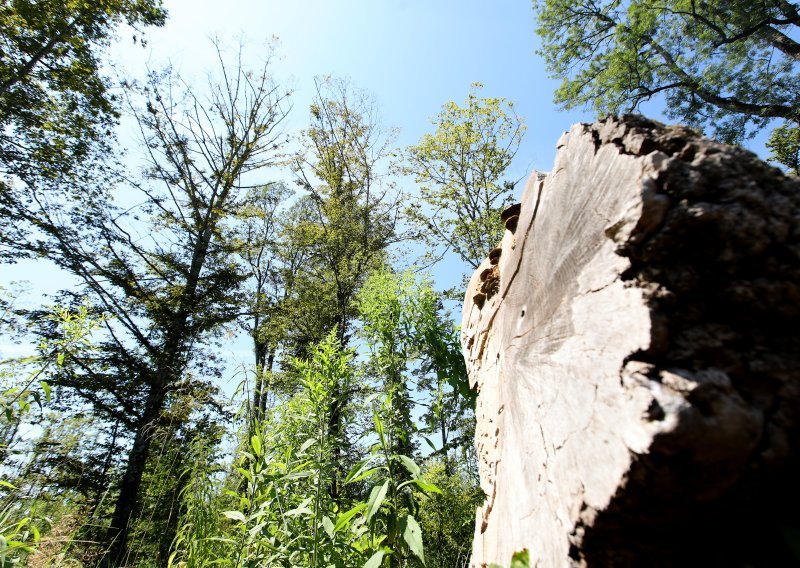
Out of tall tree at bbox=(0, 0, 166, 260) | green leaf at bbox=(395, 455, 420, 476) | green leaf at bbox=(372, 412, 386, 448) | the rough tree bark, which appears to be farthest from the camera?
tall tree at bbox=(0, 0, 166, 260)

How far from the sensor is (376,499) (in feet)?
5.54

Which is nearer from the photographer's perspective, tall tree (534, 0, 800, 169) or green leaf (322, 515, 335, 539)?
green leaf (322, 515, 335, 539)

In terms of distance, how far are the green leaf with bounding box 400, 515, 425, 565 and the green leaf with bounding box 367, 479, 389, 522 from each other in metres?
0.15

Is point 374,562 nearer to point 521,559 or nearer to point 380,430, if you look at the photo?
point 380,430

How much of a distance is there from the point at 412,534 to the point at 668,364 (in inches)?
53.4

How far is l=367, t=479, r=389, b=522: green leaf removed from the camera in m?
1.64

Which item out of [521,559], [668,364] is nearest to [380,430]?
[521,559]

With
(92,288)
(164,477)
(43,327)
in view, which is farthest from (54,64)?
(164,477)

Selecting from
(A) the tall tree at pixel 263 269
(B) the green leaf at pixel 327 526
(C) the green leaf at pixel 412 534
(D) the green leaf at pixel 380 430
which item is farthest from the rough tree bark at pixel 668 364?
(A) the tall tree at pixel 263 269

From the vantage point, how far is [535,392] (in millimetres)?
1259

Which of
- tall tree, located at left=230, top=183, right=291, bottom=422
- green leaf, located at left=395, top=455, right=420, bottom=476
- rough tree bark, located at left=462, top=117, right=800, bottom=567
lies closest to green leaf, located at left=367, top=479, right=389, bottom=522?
green leaf, located at left=395, top=455, right=420, bottom=476

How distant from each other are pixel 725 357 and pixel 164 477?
436 centimetres

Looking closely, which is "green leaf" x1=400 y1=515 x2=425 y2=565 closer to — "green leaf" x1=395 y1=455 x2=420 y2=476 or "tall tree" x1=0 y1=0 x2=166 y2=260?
"green leaf" x1=395 y1=455 x2=420 y2=476

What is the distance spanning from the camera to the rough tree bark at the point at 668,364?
0.74 metres
